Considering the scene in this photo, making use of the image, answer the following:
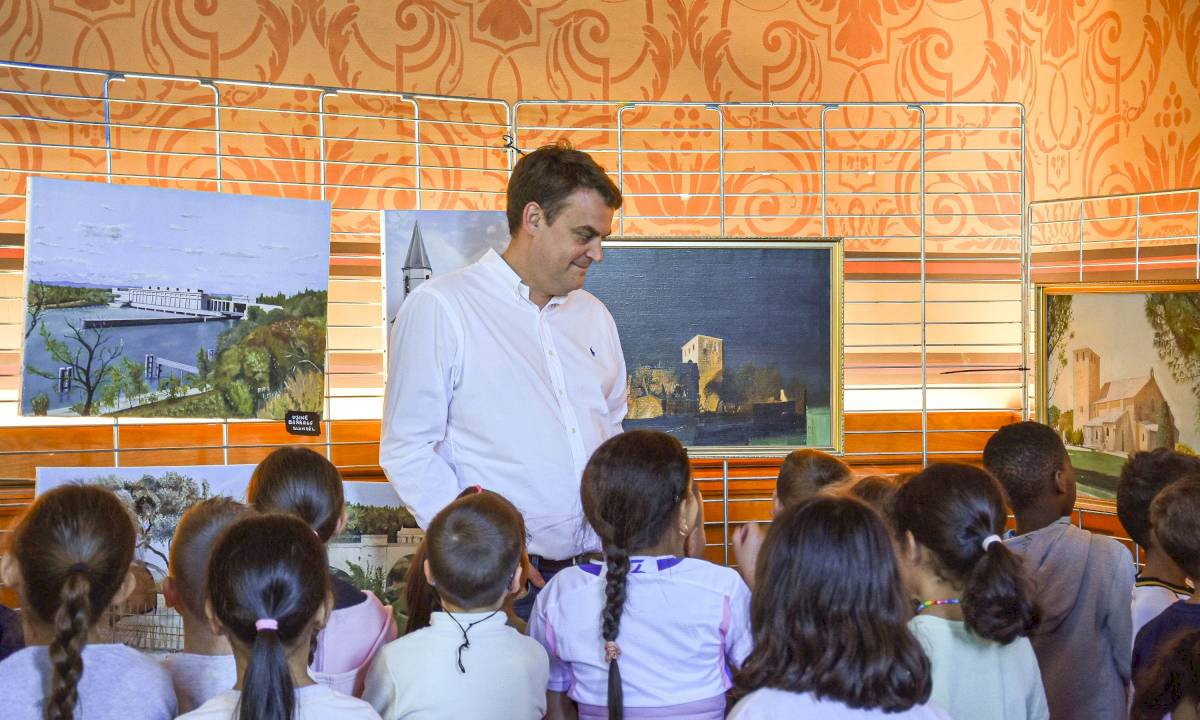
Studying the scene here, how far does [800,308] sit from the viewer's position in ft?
10.3

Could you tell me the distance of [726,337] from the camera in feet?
10.3

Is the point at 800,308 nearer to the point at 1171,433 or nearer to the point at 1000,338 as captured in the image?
the point at 1171,433

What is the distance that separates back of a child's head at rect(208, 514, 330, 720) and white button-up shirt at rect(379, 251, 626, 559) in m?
0.68

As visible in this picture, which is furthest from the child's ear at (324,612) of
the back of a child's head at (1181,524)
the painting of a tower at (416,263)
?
the painting of a tower at (416,263)

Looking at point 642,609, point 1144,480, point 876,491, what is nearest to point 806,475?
point 876,491

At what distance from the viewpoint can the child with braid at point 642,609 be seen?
71.0 inches

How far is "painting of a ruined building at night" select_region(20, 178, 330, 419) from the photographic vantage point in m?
2.37

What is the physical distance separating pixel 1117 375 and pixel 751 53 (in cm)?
168

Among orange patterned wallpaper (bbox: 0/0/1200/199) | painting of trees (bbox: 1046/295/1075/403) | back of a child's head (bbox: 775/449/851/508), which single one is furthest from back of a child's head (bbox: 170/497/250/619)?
painting of trees (bbox: 1046/295/1075/403)

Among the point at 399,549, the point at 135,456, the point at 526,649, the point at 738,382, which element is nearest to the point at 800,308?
the point at 738,382

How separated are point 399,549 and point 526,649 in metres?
1.11

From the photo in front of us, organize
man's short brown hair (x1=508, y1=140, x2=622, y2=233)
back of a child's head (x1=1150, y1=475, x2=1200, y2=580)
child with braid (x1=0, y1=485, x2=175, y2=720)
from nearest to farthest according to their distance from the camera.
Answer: child with braid (x1=0, y1=485, x2=175, y2=720) < back of a child's head (x1=1150, y1=475, x2=1200, y2=580) < man's short brown hair (x1=508, y1=140, x2=622, y2=233)

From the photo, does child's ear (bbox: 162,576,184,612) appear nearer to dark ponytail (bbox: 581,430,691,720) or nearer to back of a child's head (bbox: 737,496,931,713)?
dark ponytail (bbox: 581,430,691,720)

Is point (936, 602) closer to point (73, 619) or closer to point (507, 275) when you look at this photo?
point (507, 275)
